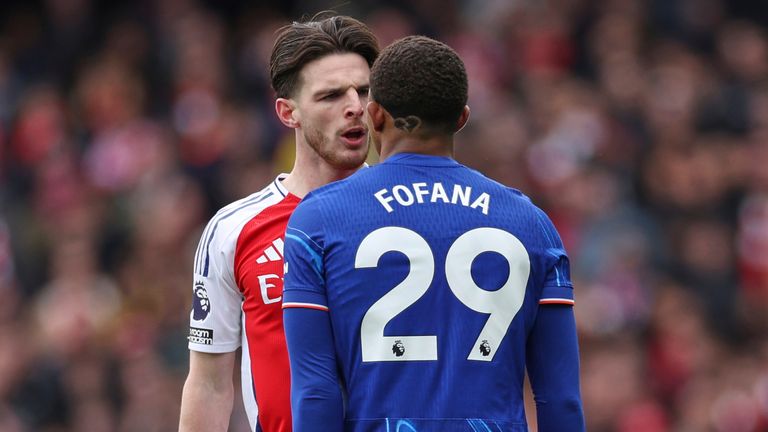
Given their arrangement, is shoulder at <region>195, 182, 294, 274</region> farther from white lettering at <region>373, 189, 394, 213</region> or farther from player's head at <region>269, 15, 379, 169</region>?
white lettering at <region>373, 189, 394, 213</region>

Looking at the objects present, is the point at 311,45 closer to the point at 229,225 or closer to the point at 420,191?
the point at 229,225

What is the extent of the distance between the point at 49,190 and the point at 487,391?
10727 millimetres

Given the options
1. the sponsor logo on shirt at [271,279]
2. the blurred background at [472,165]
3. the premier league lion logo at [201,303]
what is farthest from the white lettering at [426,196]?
the blurred background at [472,165]

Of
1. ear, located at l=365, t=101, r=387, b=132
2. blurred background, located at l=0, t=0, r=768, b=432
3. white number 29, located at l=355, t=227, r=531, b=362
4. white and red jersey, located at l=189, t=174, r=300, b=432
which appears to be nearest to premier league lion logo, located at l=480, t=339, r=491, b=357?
white number 29, located at l=355, t=227, r=531, b=362

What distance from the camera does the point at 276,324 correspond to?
4688mm

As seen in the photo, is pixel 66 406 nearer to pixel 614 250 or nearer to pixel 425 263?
pixel 614 250

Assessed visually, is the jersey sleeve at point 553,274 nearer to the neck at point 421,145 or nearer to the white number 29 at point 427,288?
the white number 29 at point 427,288

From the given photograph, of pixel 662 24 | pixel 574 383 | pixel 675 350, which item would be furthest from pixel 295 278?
pixel 662 24

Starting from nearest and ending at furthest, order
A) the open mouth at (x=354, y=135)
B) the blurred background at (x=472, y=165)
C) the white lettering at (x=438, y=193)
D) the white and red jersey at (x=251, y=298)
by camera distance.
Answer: the white lettering at (x=438, y=193) → the white and red jersey at (x=251, y=298) → the open mouth at (x=354, y=135) → the blurred background at (x=472, y=165)

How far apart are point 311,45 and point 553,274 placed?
4.51 feet

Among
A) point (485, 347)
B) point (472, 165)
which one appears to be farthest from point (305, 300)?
point (472, 165)

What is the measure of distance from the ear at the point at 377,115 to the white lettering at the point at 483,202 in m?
0.34

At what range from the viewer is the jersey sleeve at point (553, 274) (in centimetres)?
391

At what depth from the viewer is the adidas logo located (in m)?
4.75
